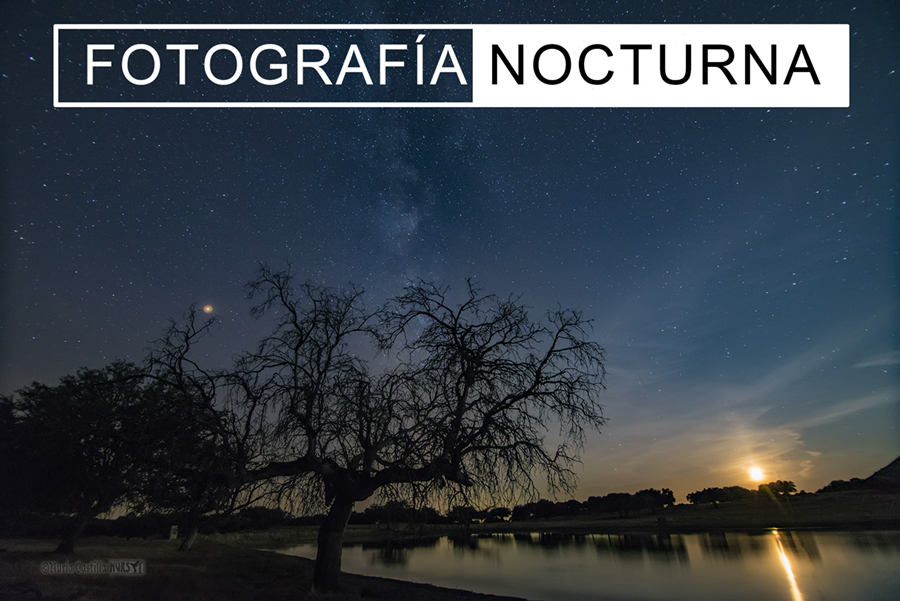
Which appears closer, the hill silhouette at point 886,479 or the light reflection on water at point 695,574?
the light reflection on water at point 695,574

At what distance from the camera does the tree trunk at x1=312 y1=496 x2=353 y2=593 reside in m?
10.4

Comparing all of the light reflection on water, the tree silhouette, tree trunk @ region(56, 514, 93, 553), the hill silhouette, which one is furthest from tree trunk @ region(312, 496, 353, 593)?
the hill silhouette

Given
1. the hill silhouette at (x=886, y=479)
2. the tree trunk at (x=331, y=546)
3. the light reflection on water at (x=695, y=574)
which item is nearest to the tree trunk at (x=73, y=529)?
the light reflection on water at (x=695, y=574)

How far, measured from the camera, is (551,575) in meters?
24.8

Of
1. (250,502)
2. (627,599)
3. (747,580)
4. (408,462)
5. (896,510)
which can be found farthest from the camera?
(896,510)

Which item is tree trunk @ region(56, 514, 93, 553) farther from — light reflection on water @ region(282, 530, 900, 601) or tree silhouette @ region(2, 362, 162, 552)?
light reflection on water @ region(282, 530, 900, 601)

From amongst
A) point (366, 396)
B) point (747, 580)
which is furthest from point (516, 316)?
point (747, 580)

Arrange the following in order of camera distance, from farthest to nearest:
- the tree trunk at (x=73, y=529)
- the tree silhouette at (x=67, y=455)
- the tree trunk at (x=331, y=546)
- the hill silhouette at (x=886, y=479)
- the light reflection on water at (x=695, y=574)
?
the hill silhouette at (x=886, y=479), the tree trunk at (x=73, y=529), the light reflection on water at (x=695, y=574), the tree silhouette at (x=67, y=455), the tree trunk at (x=331, y=546)

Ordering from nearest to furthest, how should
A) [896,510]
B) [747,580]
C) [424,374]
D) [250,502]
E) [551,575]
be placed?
[250,502], [424,374], [747,580], [551,575], [896,510]

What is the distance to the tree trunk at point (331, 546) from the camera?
10.4 metres

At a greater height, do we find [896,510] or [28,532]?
[28,532]

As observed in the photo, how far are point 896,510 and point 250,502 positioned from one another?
76748mm

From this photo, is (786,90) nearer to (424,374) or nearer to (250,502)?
(424,374)

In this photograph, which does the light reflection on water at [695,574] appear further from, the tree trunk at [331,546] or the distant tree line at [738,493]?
the distant tree line at [738,493]
